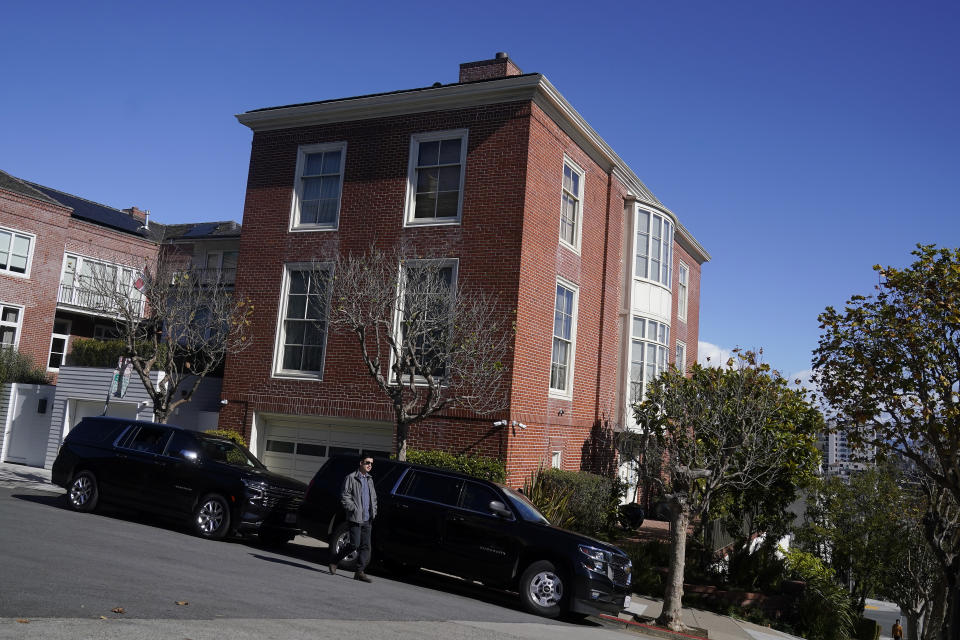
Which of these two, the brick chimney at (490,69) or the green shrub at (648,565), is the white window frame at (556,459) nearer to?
the green shrub at (648,565)

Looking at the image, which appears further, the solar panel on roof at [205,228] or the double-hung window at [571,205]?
the solar panel on roof at [205,228]

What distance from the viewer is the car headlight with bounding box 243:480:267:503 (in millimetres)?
12541

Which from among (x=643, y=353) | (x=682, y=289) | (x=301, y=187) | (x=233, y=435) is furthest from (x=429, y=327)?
(x=682, y=289)

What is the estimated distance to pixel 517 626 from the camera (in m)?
8.86

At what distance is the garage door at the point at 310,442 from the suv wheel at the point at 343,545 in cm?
644

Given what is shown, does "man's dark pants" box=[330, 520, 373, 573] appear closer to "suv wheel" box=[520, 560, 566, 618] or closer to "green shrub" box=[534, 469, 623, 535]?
"suv wheel" box=[520, 560, 566, 618]

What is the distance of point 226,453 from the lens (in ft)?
45.1

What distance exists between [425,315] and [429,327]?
1621 millimetres

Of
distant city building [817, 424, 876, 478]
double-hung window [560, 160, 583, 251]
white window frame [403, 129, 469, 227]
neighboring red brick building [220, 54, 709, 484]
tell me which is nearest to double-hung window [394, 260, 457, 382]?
neighboring red brick building [220, 54, 709, 484]

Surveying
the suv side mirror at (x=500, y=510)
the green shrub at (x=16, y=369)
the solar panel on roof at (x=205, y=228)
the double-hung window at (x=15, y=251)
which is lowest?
the suv side mirror at (x=500, y=510)

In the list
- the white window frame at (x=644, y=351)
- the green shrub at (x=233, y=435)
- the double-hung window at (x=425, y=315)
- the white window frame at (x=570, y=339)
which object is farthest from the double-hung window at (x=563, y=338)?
the green shrub at (x=233, y=435)

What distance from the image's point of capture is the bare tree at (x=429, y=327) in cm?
1512

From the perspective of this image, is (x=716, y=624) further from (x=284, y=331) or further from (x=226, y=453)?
(x=284, y=331)

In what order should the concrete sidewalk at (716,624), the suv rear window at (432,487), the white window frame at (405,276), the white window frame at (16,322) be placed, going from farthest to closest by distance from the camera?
the white window frame at (16,322), the white window frame at (405,276), the concrete sidewalk at (716,624), the suv rear window at (432,487)
